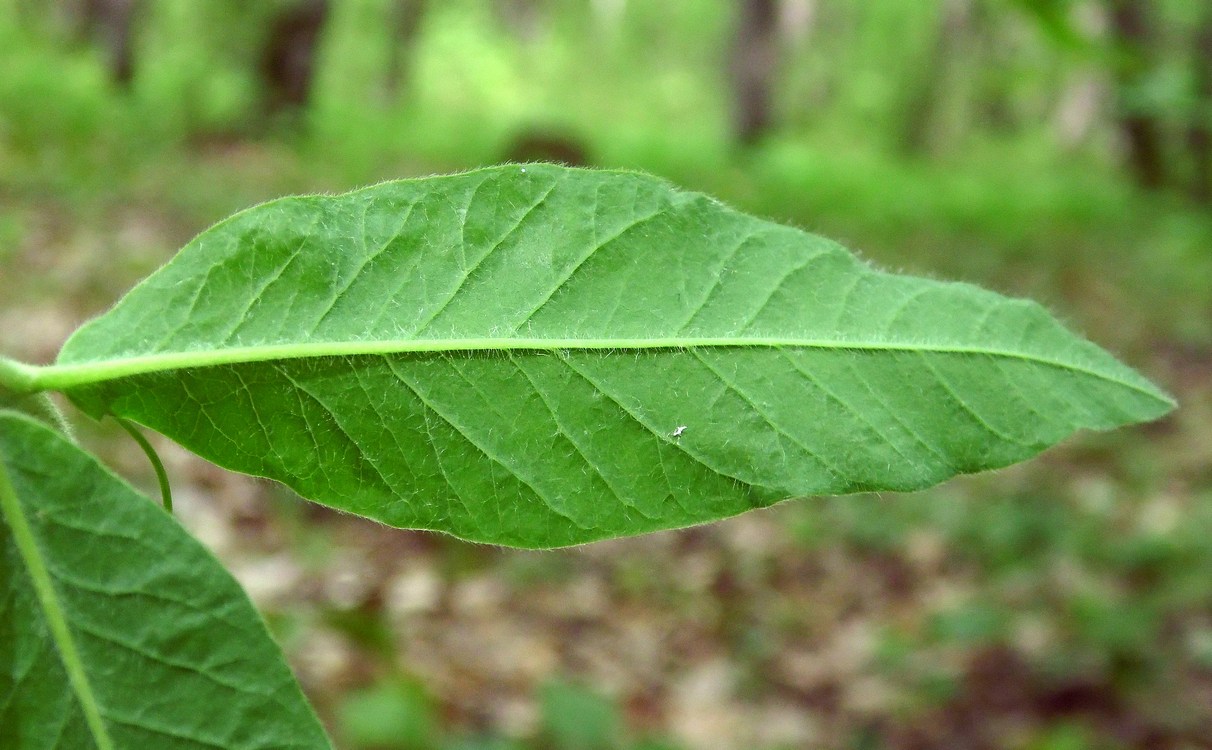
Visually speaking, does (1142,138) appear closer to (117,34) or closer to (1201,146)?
(1201,146)

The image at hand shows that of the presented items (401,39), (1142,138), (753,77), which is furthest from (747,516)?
(401,39)

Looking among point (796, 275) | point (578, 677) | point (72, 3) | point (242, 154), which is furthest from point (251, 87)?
point (796, 275)

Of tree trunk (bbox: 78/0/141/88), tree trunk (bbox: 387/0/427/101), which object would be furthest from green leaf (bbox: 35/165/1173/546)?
tree trunk (bbox: 387/0/427/101)

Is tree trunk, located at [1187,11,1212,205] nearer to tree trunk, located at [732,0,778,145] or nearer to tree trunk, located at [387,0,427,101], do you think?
tree trunk, located at [732,0,778,145]

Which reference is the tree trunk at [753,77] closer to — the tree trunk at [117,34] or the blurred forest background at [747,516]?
the blurred forest background at [747,516]

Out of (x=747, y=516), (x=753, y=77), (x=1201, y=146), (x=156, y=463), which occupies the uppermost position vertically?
(x=753, y=77)

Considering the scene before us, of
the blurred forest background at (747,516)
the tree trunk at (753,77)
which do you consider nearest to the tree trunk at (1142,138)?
the blurred forest background at (747,516)
